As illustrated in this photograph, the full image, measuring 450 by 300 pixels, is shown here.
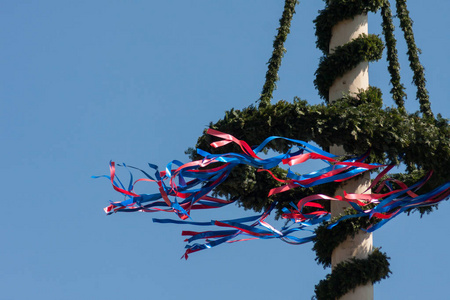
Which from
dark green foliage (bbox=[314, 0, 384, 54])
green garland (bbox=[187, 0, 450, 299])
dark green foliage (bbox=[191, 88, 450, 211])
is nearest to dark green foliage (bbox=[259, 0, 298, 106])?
green garland (bbox=[187, 0, 450, 299])

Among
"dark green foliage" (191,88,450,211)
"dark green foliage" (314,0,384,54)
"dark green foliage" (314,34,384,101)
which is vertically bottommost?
"dark green foliage" (191,88,450,211)

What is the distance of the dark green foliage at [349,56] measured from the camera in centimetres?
1268

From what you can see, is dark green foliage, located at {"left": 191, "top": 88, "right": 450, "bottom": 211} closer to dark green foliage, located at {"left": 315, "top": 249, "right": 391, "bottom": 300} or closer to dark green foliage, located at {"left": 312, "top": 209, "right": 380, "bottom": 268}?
dark green foliage, located at {"left": 312, "top": 209, "right": 380, "bottom": 268}

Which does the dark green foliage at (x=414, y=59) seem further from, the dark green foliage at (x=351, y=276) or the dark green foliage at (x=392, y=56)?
the dark green foliage at (x=351, y=276)

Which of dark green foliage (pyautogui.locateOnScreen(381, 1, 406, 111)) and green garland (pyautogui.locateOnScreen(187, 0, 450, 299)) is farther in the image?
dark green foliage (pyautogui.locateOnScreen(381, 1, 406, 111))

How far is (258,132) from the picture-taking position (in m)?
11.0

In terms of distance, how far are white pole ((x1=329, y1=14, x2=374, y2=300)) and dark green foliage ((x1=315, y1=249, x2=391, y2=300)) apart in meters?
0.11

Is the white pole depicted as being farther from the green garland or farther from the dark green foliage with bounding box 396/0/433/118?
the dark green foliage with bounding box 396/0/433/118

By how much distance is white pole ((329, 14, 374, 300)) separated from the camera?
467 inches

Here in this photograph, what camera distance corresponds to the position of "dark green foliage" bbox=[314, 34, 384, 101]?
12.7m

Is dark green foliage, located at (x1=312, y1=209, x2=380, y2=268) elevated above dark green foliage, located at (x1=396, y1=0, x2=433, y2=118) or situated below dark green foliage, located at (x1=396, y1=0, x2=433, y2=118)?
below

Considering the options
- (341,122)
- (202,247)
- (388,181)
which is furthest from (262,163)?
(388,181)

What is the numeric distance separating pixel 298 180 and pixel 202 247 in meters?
1.98

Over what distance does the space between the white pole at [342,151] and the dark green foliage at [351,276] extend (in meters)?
0.11
